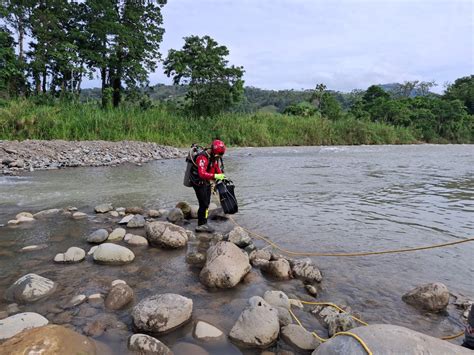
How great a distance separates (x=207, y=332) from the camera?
320 centimetres

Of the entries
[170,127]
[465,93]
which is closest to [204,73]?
[170,127]

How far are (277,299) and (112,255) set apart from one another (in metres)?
2.49

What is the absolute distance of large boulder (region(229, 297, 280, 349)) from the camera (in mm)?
3076

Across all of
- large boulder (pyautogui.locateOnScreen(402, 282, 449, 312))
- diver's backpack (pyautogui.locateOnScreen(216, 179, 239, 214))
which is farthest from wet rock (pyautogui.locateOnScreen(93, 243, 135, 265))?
large boulder (pyautogui.locateOnScreen(402, 282, 449, 312))

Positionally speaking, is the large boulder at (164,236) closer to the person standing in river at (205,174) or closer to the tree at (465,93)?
the person standing in river at (205,174)

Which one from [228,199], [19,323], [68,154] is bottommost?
[19,323]

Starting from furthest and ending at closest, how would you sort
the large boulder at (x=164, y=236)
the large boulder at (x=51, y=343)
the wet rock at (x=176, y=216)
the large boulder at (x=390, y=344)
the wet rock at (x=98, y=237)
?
the wet rock at (x=176, y=216)
the wet rock at (x=98, y=237)
the large boulder at (x=164, y=236)
the large boulder at (x=51, y=343)
the large boulder at (x=390, y=344)

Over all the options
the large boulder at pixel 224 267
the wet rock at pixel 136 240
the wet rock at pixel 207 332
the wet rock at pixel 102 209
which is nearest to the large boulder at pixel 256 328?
the wet rock at pixel 207 332

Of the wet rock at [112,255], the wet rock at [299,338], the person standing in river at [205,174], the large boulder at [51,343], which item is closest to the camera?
the large boulder at [51,343]

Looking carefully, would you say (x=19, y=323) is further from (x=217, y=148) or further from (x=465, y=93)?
(x=465, y=93)

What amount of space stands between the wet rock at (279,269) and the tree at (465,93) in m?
66.4

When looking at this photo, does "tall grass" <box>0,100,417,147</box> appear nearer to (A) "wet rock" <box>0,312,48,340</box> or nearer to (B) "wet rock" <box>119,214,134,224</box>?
(B) "wet rock" <box>119,214,134,224</box>

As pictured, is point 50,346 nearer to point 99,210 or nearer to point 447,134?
point 99,210

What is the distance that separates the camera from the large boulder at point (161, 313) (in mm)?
3207
